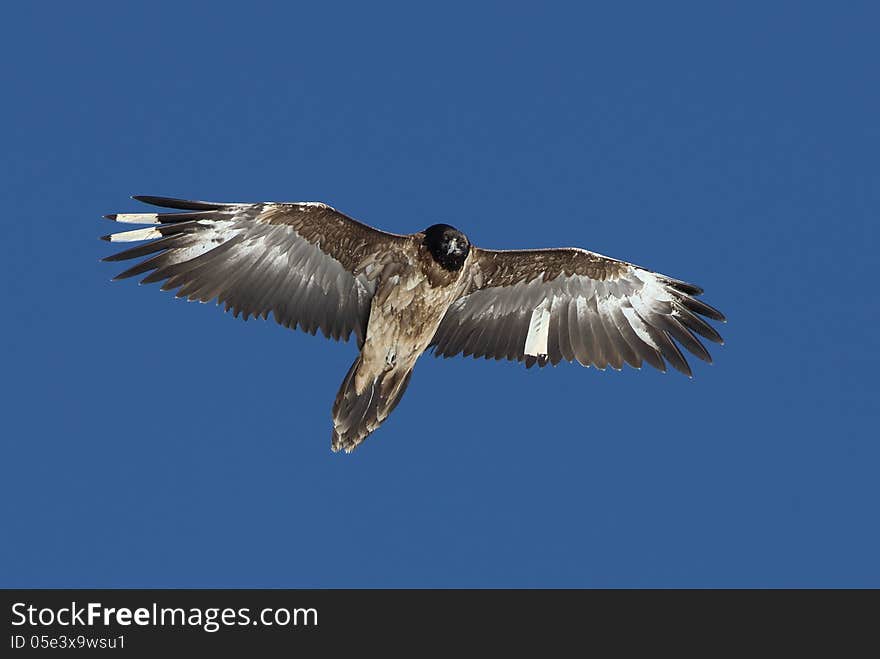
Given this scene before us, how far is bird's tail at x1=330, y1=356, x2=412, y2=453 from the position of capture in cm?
1327

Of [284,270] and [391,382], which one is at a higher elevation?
[284,270]

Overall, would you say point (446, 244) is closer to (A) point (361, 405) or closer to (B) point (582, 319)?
(A) point (361, 405)

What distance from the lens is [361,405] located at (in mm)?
13320

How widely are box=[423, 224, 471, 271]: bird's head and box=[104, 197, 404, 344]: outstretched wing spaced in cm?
32

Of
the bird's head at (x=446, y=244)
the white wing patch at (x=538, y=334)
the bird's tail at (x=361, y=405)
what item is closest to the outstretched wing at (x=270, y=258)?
the bird's head at (x=446, y=244)

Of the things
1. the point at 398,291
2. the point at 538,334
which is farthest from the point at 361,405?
the point at 538,334

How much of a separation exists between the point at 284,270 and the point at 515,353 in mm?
2750

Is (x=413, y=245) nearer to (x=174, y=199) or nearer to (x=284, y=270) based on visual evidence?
(x=284, y=270)

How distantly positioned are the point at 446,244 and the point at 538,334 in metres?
1.90

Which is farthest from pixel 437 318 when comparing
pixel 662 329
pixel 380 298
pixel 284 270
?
pixel 662 329

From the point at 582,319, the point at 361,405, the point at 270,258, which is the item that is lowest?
the point at 361,405

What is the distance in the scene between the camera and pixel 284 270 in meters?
13.1

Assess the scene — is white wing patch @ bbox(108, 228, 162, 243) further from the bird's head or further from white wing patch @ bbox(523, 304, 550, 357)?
white wing patch @ bbox(523, 304, 550, 357)
